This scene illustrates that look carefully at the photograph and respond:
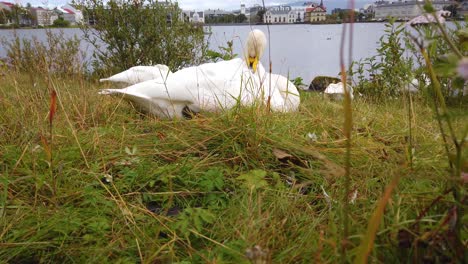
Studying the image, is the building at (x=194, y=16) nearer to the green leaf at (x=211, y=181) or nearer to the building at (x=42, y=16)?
the building at (x=42, y=16)

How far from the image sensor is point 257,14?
8.77 ft

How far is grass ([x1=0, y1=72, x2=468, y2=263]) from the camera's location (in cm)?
104

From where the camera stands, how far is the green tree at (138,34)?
5520 millimetres

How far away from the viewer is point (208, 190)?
1444 millimetres

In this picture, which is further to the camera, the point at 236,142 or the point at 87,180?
the point at 236,142

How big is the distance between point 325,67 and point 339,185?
19.3 ft

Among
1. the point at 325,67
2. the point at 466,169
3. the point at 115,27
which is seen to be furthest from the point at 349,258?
the point at 325,67

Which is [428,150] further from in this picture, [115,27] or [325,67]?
[325,67]

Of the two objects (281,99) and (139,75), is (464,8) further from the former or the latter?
(139,75)

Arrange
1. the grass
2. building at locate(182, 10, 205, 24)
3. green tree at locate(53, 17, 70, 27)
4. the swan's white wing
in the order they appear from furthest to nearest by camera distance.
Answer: building at locate(182, 10, 205, 24)
green tree at locate(53, 17, 70, 27)
the swan's white wing
the grass

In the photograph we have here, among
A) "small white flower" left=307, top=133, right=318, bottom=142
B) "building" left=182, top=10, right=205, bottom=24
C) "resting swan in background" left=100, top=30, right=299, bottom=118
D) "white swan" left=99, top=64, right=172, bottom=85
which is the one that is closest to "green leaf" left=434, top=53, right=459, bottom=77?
"small white flower" left=307, top=133, right=318, bottom=142

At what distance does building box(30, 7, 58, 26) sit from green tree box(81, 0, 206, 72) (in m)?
1.48

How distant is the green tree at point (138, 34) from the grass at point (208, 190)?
3.49m

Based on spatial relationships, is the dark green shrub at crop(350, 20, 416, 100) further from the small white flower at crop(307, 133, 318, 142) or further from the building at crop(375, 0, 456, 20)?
the building at crop(375, 0, 456, 20)
